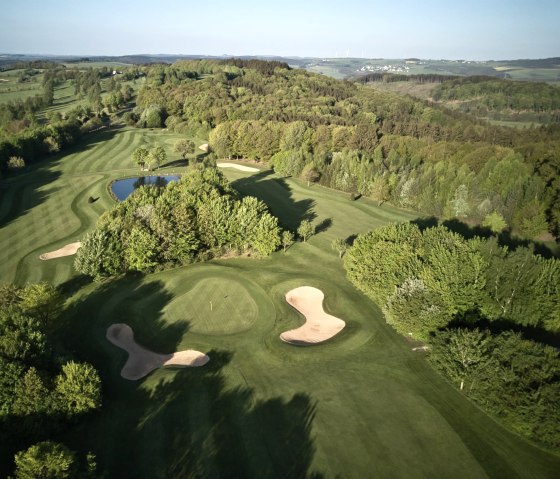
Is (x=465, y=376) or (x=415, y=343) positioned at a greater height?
(x=465, y=376)

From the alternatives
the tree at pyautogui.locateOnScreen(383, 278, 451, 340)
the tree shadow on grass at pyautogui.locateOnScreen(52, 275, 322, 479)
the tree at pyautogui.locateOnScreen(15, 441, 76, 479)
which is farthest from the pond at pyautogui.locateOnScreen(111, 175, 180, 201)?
the tree at pyautogui.locateOnScreen(15, 441, 76, 479)

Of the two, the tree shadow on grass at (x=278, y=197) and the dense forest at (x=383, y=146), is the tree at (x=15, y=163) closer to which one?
the dense forest at (x=383, y=146)

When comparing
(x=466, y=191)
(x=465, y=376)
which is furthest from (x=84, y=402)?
(x=466, y=191)

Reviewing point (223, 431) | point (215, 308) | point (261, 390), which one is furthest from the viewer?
point (215, 308)

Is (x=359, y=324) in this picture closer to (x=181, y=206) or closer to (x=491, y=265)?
(x=491, y=265)

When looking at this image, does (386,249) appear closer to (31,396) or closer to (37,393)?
(37,393)

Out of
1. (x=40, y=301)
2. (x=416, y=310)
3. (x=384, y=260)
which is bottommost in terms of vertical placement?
(x=416, y=310)

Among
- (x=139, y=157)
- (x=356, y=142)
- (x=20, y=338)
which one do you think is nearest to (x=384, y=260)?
(x=20, y=338)
